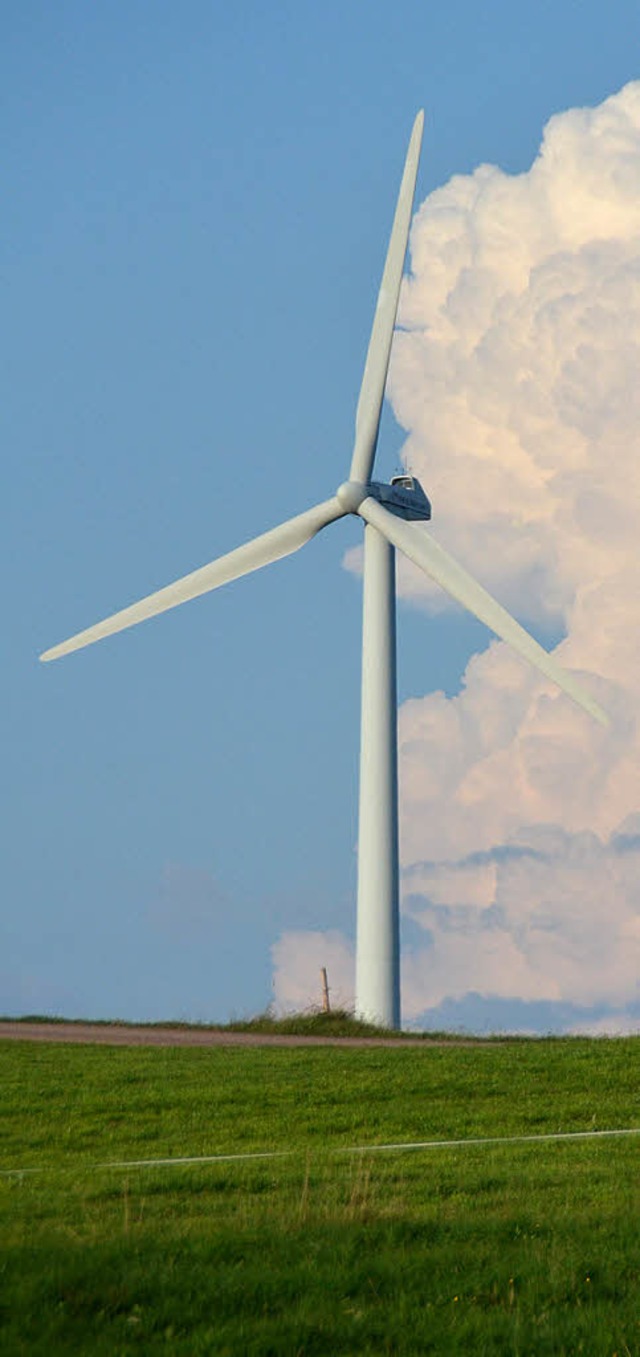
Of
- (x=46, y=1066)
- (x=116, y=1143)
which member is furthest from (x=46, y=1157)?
(x=46, y=1066)

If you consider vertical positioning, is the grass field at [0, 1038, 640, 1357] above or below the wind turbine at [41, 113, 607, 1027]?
below

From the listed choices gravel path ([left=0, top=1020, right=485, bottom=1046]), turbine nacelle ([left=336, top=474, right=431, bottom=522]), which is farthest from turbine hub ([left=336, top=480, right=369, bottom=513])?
gravel path ([left=0, top=1020, right=485, bottom=1046])

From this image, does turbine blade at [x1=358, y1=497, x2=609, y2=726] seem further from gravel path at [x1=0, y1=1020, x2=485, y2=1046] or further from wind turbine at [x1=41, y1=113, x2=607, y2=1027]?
gravel path at [x1=0, y1=1020, x2=485, y2=1046]

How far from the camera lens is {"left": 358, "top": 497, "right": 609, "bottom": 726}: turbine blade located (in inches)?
1732

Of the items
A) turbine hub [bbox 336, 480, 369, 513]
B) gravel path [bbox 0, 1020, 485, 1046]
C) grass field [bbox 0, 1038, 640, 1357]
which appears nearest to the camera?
grass field [bbox 0, 1038, 640, 1357]

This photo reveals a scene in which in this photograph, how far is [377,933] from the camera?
155 ft

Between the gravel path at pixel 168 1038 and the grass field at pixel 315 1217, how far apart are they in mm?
8894

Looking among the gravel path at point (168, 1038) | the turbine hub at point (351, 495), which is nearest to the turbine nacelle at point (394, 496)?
the turbine hub at point (351, 495)

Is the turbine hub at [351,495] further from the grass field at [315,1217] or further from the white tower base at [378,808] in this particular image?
the grass field at [315,1217]

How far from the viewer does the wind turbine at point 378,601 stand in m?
47.1

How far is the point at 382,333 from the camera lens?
51688mm

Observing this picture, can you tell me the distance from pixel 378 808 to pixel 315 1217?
31661 mm

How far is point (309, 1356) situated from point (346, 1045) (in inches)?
1095

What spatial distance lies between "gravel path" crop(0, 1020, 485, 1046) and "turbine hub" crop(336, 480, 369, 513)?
15.7 meters
